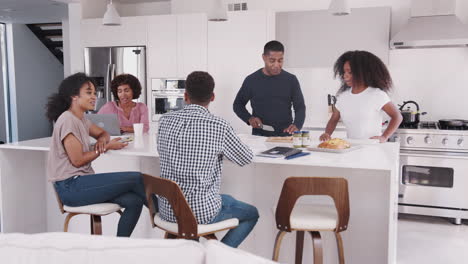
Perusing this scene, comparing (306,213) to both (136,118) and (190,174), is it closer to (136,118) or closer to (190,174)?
(190,174)

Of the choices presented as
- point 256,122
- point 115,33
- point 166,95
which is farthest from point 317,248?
point 115,33

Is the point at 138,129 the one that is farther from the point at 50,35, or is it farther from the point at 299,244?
the point at 50,35

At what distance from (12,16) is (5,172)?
201 inches

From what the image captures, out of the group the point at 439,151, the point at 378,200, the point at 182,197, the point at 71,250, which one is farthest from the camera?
the point at 439,151

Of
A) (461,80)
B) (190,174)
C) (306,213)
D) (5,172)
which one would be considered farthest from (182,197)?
(461,80)

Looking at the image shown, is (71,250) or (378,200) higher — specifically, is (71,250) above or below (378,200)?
above

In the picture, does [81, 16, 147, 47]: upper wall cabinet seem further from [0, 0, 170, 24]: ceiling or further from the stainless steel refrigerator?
[0, 0, 170, 24]: ceiling

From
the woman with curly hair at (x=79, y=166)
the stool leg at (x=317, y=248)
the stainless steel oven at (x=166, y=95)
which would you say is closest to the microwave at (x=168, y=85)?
the stainless steel oven at (x=166, y=95)

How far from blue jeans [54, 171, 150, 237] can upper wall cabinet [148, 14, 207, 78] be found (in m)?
2.87

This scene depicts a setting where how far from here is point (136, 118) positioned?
3.90 metres

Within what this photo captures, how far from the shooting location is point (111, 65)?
18.2 feet

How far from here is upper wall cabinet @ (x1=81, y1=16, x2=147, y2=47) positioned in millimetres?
5457

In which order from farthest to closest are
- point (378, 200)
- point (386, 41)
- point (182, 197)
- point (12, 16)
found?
point (12, 16) < point (386, 41) < point (378, 200) < point (182, 197)

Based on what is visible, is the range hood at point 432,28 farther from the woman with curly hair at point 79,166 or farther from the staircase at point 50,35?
the staircase at point 50,35
